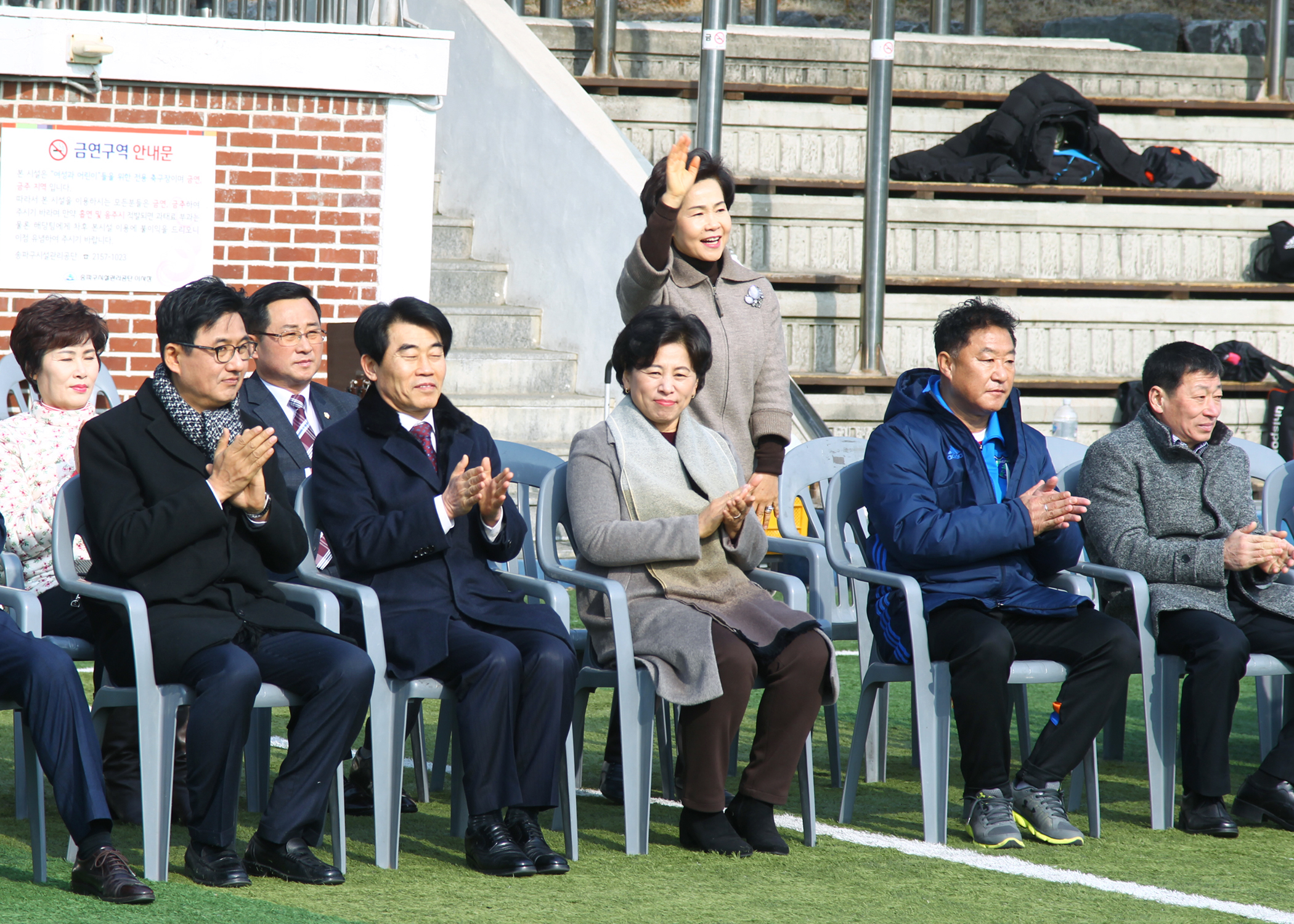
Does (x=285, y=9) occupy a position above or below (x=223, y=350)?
above

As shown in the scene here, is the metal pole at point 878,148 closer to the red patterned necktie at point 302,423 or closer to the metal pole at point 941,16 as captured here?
the metal pole at point 941,16

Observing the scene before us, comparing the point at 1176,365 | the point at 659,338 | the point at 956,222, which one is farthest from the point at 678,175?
the point at 956,222

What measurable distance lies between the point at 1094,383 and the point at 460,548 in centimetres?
636

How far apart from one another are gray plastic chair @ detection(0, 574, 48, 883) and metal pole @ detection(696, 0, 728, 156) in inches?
227

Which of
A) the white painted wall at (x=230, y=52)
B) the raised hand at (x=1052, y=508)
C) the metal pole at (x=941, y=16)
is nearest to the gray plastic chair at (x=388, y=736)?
the raised hand at (x=1052, y=508)

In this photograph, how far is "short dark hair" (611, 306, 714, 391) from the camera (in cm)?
440

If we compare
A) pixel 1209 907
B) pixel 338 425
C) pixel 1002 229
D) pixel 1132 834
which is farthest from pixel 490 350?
pixel 1209 907

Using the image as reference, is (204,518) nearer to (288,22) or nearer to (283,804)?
(283,804)

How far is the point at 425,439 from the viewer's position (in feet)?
14.3

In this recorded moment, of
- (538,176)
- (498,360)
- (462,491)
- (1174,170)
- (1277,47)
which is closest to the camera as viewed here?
(462,491)

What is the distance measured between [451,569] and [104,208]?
13.4ft

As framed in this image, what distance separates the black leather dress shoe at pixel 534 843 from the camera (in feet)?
12.8

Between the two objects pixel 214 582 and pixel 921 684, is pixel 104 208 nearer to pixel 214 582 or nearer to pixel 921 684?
pixel 214 582

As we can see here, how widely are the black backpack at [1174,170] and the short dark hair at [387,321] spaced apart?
7.39m
